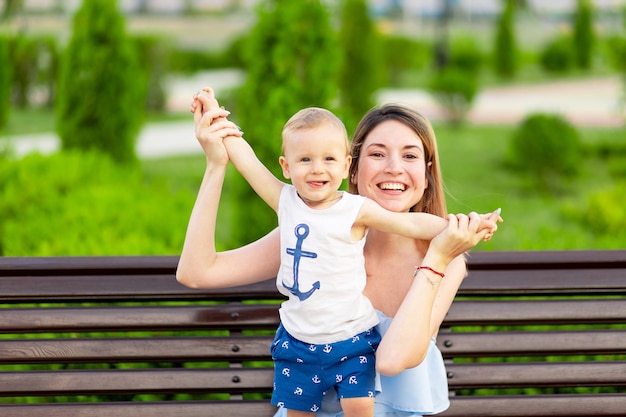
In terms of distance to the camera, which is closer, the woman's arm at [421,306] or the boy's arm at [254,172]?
the woman's arm at [421,306]

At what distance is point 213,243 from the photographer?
7.80ft

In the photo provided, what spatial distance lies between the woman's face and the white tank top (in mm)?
183

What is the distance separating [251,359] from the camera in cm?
271

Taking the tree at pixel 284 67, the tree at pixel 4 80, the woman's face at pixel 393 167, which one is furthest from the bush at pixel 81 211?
the tree at pixel 4 80

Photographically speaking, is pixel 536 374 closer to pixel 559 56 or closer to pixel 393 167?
pixel 393 167

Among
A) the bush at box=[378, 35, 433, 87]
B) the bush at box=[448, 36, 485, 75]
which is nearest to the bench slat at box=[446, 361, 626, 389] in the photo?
the bush at box=[378, 35, 433, 87]

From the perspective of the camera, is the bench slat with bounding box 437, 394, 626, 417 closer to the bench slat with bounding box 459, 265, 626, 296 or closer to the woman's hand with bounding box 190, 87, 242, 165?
the bench slat with bounding box 459, 265, 626, 296

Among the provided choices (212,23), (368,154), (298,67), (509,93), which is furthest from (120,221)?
(212,23)

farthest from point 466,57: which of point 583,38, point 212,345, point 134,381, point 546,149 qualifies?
point 134,381

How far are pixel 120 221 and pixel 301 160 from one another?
11.0 ft

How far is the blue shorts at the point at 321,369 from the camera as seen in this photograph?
2143mm

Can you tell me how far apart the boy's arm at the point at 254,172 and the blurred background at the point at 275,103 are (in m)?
0.58

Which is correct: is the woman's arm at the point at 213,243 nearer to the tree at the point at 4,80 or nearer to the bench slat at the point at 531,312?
the bench slat at the point at 531,312

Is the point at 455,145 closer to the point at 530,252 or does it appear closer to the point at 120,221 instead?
the point at 120,221
